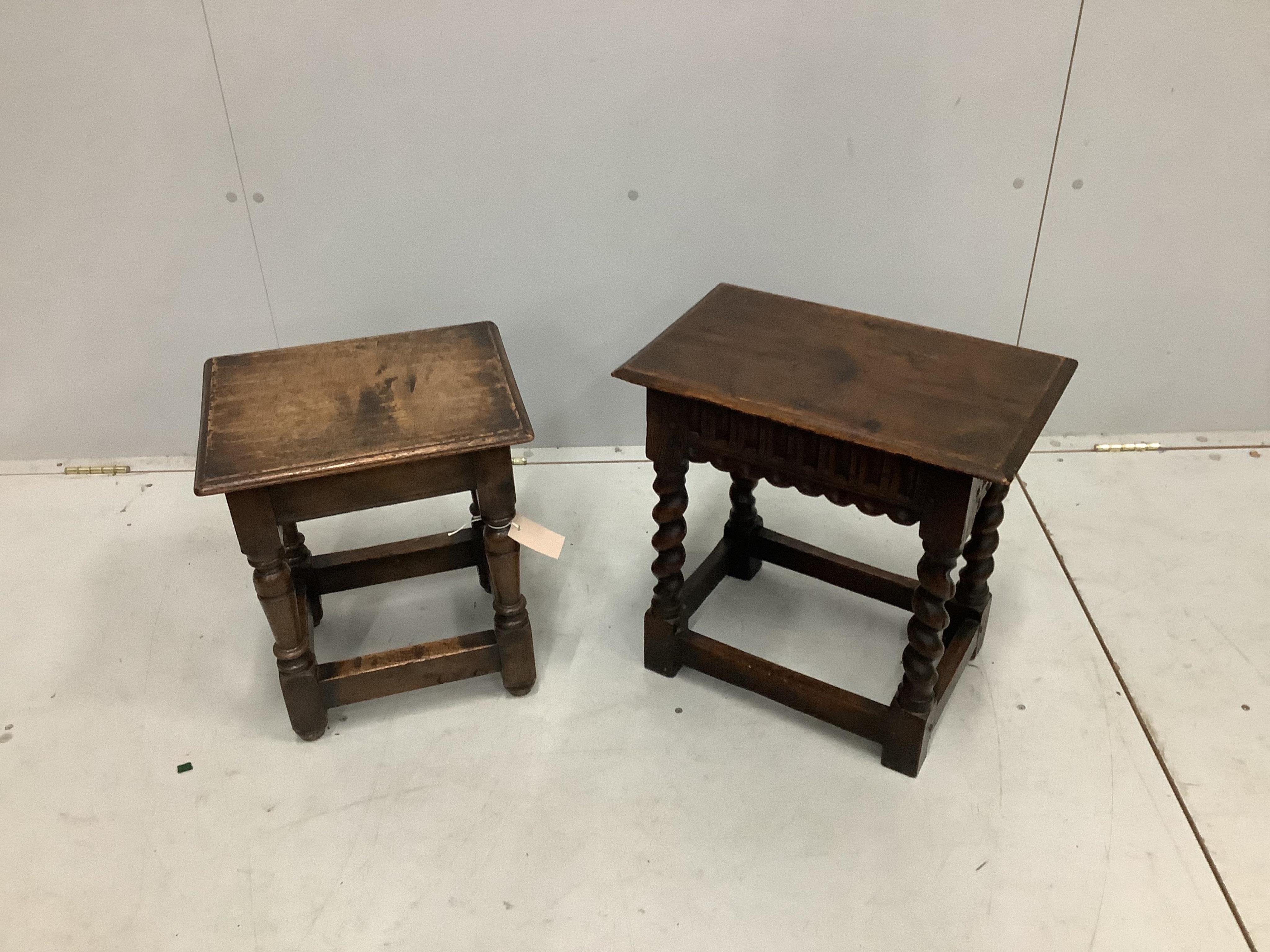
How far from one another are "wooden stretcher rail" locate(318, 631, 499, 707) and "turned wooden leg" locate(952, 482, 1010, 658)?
950 mm

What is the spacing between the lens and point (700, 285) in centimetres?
250

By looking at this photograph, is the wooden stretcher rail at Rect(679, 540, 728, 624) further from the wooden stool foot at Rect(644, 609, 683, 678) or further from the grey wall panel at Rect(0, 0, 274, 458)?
the grey wall panel at Rect(0, 0, 274, 458)

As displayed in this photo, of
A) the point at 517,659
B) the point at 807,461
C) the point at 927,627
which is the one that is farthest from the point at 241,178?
the point at 927,627

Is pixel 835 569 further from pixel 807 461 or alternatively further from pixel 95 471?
pixel 95 471

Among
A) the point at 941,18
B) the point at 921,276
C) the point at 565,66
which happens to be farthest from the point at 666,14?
the point at 921,276

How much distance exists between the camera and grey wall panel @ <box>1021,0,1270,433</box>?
220 cm

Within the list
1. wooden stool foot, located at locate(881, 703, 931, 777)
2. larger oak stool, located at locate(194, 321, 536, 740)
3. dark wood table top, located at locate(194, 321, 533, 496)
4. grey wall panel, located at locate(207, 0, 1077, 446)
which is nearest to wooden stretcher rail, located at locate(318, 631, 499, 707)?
larger oak stool, located at locate(194, 321, 536, 740)

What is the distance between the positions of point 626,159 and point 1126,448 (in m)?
1.59

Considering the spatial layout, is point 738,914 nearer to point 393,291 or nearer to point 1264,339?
point 393,291

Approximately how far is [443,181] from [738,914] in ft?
5.67

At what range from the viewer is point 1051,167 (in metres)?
2.34

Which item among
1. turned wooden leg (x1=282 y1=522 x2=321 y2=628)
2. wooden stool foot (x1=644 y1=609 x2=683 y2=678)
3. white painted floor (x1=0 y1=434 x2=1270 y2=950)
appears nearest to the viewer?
white painted floor (x1=0 y1=434 x2=1270 y2=950)

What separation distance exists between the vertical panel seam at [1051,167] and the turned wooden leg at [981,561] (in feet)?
2.03

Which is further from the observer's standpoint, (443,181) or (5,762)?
(443,181)
